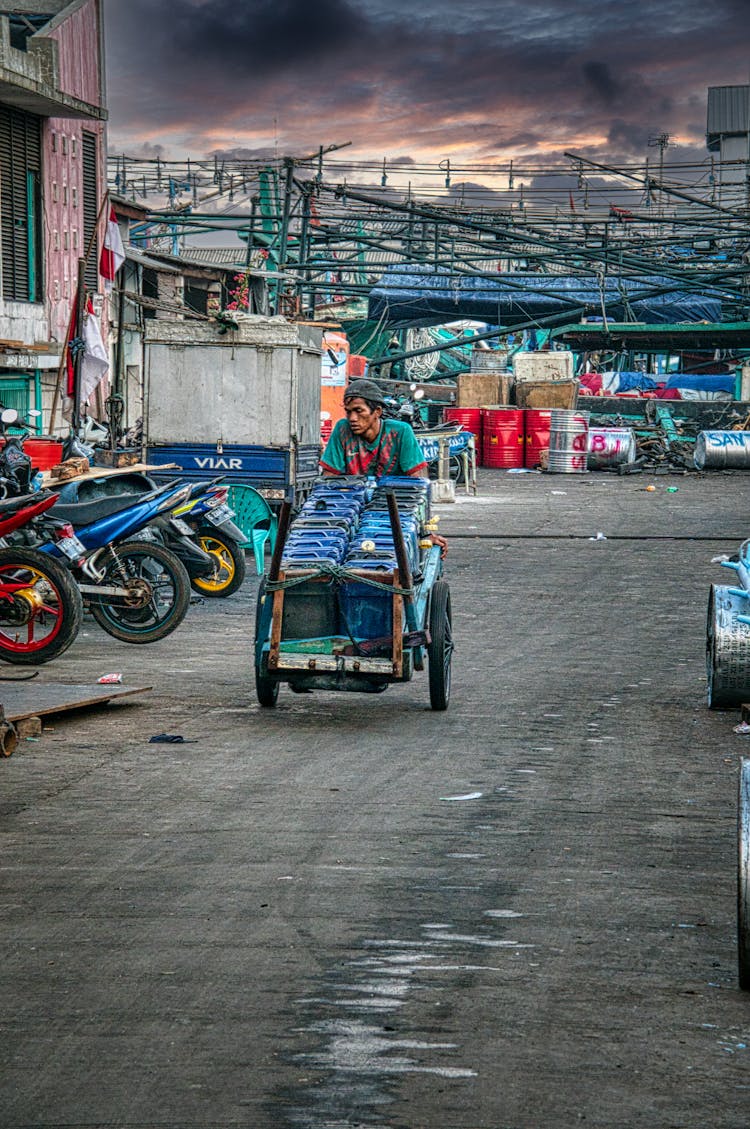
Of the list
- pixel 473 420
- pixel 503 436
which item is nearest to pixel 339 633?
pixel 503 436

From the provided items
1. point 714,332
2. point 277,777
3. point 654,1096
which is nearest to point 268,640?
point 277,777

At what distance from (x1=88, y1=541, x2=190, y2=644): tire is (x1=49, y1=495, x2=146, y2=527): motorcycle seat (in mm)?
357

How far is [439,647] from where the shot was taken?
9242mm

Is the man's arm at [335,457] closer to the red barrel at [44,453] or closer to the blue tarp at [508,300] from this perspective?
the red barrel at [44,453]

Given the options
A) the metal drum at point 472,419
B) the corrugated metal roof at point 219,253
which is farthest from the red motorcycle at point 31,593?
the corrugated metal roof at point 219,253

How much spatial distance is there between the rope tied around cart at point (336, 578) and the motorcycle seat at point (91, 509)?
382 centimetres

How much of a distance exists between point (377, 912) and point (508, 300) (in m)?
40.5

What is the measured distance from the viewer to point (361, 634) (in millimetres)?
9102

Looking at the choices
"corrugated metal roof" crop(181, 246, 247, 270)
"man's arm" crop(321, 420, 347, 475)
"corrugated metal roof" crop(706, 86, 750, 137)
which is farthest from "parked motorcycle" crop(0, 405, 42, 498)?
"corrugated metal roof" crop(706, 86, 750, 137)

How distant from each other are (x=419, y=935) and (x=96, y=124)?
24.9 meters

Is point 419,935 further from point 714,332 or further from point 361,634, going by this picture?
point 714,332

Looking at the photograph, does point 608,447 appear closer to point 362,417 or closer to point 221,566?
point 221,566

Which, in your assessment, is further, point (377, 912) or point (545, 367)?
point (545, 367)

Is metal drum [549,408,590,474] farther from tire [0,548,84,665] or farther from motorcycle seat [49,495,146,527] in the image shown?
tire [0,548,84,665]
